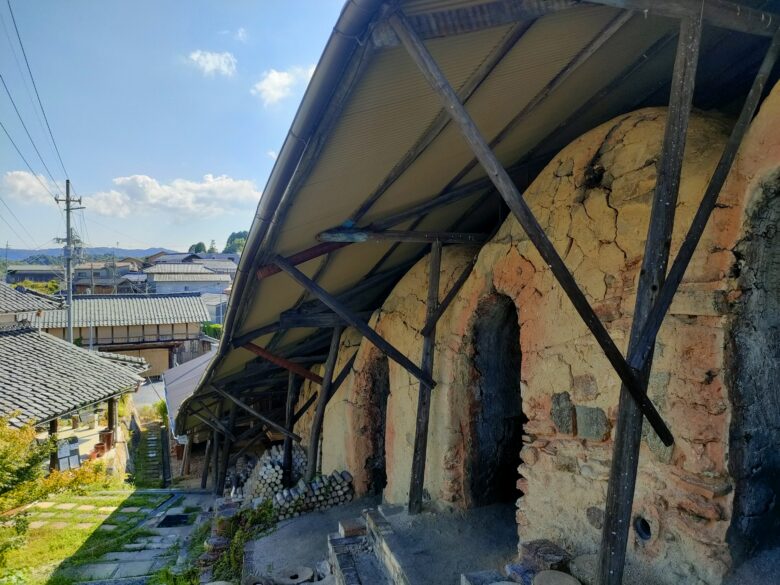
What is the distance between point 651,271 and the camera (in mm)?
2031

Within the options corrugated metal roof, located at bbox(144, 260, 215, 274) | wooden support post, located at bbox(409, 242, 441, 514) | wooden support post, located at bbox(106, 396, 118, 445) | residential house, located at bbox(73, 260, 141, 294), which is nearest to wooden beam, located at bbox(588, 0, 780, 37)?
wooden support post, located at bbox(409, 242, 441, 514)

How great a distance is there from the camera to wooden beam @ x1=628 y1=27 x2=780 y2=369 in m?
2.02

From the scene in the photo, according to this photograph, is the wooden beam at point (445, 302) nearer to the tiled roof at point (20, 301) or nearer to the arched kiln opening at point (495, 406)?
the arched kiln opening at point (495, 406)

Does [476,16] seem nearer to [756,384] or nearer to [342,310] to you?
[756,384]

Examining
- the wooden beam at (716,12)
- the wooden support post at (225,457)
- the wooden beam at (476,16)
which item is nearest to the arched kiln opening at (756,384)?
the wooden beam at (716,12)

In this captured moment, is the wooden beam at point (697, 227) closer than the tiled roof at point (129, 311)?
Yes

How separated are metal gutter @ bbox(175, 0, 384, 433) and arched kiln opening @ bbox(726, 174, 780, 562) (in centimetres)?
203

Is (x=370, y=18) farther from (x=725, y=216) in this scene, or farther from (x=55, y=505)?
(x=55, y=505)

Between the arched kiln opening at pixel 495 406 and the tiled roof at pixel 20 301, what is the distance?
12.4m

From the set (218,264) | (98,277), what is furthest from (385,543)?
(218,264)

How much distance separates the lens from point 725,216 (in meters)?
2.37

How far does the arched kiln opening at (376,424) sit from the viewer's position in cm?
676

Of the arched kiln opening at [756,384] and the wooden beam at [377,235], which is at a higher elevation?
the wooden beam at [377,235]

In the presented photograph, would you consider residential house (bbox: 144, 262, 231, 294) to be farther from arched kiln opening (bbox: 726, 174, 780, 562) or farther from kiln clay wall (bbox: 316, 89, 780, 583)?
arched kiln opening (bbox: 726, 174, 780, 562)
